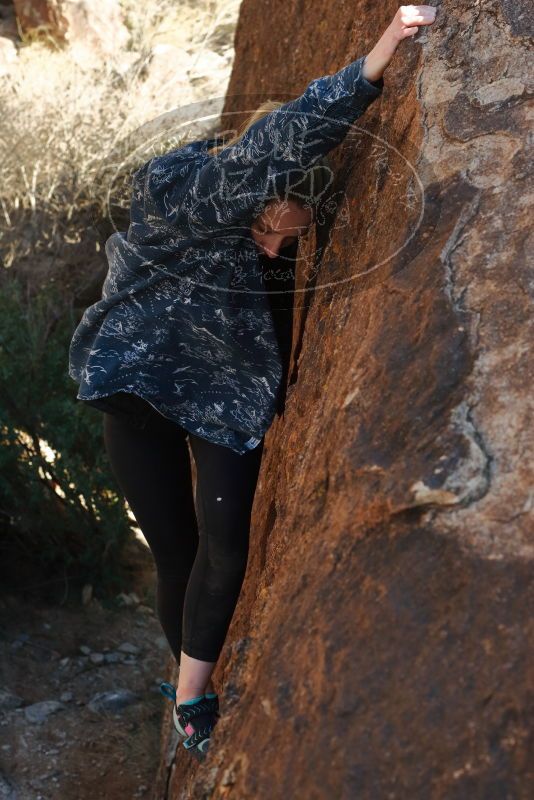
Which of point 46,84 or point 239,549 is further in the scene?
point 46,84

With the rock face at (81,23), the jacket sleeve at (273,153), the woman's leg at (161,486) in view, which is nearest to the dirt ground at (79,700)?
the woman's leg at (161,486)

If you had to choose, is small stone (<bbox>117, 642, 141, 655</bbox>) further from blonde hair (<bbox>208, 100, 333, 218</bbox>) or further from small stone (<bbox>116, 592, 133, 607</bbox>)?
blonde hair (<bbox>208, 100, 333, 218</bbox>)

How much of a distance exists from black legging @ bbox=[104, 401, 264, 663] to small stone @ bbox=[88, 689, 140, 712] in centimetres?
186

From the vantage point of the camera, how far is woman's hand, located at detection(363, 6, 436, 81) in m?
2.04

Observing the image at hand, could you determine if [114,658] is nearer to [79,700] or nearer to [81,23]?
[79,700]

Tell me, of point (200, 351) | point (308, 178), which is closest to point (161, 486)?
point (200, 351)

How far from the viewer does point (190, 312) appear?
89.0 inches

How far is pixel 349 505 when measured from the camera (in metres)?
1.57

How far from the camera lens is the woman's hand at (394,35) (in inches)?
80.4

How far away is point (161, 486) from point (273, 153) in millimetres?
A: 893

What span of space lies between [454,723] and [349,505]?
410 mm

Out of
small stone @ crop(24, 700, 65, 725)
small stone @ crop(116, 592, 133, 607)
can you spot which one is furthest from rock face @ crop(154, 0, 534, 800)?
small stone @ crop(116, 592, 133, 607)

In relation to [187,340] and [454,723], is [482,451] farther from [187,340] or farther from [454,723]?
[187,340]

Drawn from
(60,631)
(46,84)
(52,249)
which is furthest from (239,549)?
(46,84)
